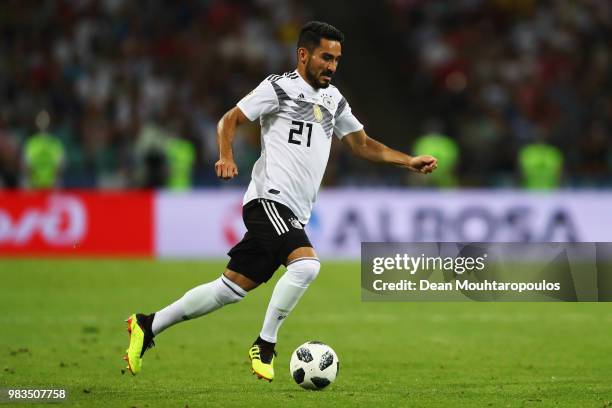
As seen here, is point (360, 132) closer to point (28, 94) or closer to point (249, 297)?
point (249, 297)

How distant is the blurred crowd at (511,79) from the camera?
22406 mm

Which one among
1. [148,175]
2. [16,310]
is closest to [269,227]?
[16,310]

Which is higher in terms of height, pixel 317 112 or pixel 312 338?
pixel 317 112

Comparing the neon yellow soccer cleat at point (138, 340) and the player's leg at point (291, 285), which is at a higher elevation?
the player's leg at point (291, 285)

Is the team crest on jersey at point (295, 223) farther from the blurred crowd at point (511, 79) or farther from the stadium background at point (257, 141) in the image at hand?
the blurred crowd at point (511, 79)

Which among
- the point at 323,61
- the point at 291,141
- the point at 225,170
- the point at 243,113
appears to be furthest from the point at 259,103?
the point at 225,170

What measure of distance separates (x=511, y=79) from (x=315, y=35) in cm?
1661

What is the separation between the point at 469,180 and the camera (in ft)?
71.4

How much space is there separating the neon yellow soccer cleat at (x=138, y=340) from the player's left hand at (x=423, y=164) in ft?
6.97

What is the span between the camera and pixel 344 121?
8336mm

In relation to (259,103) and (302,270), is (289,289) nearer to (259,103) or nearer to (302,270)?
(302,270)

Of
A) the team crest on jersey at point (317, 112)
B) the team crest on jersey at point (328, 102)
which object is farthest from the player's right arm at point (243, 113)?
the team crest on jersey at point (328, 102)

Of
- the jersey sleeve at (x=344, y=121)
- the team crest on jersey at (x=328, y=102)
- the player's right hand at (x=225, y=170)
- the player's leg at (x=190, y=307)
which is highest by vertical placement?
the team crest on jersey at (x=328, y=102)

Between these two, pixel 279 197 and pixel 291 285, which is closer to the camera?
pixel 291 285
